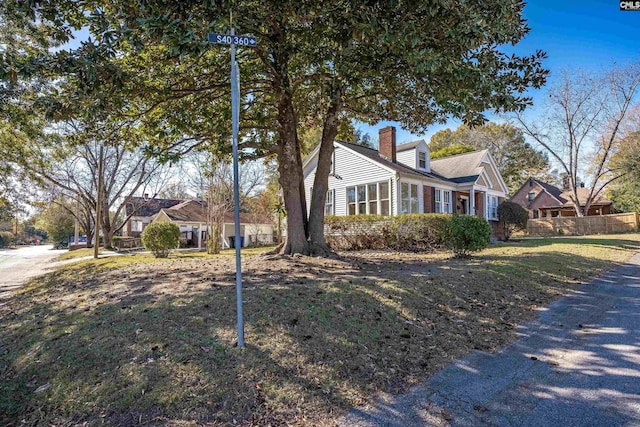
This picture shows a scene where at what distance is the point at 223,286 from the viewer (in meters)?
5.96

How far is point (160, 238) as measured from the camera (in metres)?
14.8

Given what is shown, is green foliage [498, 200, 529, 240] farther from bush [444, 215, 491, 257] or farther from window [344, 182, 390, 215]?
bush [444, 215, 491, 257]

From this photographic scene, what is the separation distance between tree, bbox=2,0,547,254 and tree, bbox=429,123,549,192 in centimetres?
3441

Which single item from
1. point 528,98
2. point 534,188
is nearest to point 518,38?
point 528,98

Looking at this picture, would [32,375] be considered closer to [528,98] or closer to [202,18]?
[202,18]

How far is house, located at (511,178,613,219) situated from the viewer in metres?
40.8

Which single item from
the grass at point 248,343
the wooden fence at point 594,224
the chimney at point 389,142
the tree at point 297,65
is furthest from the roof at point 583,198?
the grass at point 248,343

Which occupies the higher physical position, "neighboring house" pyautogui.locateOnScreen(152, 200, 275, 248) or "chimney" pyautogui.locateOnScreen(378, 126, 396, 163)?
"chimney" pyautogui.locateOnScreen(378, 126, 396, 163)

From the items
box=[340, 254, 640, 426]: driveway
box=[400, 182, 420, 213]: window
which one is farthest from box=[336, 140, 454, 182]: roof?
box=[340, 254, 640, 426]: driveway

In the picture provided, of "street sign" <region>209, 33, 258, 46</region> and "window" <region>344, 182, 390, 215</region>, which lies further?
"window" <region>344, 182, 390, 215</region>

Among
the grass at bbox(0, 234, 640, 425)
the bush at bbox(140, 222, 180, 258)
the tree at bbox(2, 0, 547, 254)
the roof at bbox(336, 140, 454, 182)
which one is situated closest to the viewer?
the grass at bbox(0, 234, 640, 425)

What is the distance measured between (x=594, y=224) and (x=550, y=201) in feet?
47.0

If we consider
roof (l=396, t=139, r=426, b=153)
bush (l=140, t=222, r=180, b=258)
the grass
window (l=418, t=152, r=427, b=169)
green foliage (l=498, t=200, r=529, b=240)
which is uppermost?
roof (l=396, t=139, r=426, b=153)

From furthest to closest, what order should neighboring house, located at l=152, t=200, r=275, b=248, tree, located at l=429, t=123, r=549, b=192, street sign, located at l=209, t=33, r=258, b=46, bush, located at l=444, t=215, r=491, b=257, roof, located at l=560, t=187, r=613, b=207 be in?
tree, located at l=429, t=123, r=549, b=192
roof, located at l=560, t=187, r=613, b=207
neighboring house, located at l=152, t=200, r=275, b=248
bush, located at l=444, t=215, r=491, b=257
street sign, located at l=209, t=33, r=258, b=46
